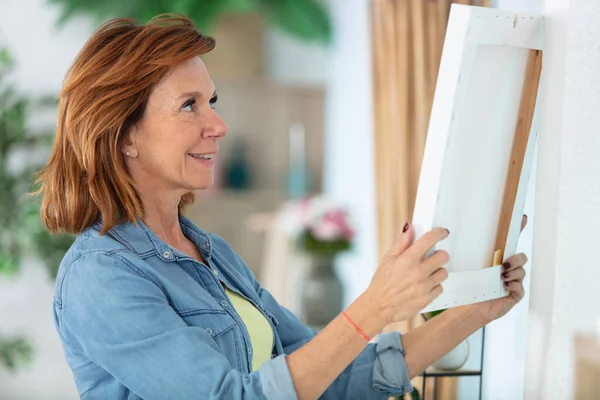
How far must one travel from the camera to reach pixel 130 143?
1.35 m

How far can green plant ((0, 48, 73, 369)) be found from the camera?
12.2ft

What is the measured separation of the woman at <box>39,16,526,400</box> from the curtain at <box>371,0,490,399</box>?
78 centimetres

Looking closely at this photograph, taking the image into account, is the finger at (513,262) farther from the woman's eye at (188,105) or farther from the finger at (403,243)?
the woman's eye at (188,105)

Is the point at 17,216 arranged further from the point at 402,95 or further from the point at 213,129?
the point at 213,129

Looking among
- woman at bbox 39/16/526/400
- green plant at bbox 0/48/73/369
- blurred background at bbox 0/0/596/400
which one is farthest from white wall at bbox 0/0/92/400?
woman at bbox 39/16/526/400

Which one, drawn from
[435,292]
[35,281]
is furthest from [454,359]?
[35,281]

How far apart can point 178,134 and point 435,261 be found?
0.51 m

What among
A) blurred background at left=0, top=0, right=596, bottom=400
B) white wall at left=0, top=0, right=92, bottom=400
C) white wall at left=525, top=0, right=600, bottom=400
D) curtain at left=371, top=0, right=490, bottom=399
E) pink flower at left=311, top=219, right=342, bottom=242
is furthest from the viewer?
white wall at left=0, top=0, right=92, bottom=400

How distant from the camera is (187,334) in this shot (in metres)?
1.14

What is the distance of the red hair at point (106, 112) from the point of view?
4.22 feet

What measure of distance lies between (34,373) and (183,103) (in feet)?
10.9

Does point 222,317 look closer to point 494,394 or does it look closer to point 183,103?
point 183,103

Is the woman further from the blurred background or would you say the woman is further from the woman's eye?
the blurred background

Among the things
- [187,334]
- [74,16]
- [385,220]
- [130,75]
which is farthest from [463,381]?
[74,16]
